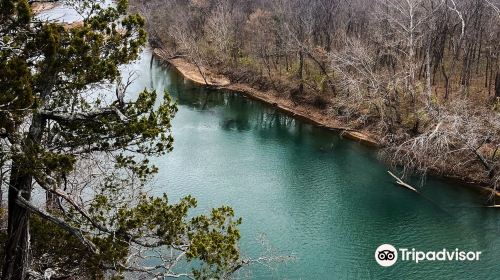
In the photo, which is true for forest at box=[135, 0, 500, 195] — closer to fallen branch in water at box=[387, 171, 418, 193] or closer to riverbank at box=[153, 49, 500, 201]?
riverbank at box=[153, 49, 500, 201]

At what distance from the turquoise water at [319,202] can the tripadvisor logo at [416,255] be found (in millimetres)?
349

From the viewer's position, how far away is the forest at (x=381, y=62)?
31.6 m

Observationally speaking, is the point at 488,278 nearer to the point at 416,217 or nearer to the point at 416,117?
the point at 416,217

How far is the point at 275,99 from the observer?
4853 cm

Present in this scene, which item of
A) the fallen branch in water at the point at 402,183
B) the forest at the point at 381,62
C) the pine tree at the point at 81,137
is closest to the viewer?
the pine tree at the point at 81,137

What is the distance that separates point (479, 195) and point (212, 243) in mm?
23304

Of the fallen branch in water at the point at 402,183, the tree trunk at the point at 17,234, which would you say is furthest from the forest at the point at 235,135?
the fallen branch in water at the point at 402,183

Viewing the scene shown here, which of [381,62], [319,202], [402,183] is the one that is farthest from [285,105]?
[319,202]

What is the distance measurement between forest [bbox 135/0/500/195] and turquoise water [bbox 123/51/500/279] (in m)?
2.45

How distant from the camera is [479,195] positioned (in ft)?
97.9

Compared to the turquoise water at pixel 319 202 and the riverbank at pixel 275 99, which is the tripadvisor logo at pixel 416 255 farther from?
the riverbank at pixel 275 99

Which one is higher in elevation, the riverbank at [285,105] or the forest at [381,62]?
the forest at [381,62]

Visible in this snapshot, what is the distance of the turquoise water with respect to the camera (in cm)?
2370

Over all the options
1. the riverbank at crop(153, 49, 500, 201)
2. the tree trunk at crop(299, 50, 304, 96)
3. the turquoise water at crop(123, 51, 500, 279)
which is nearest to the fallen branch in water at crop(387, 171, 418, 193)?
the turquoise water at crop(123, 51, 500, 279)
